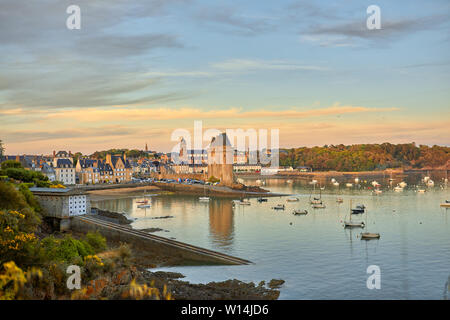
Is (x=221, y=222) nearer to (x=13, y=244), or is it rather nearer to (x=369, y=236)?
(x=369, y=236)

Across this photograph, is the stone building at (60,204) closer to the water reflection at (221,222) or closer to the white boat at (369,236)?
the water reflection at (221,222)

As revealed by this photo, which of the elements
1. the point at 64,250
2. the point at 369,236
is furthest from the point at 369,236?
the point at 64,250

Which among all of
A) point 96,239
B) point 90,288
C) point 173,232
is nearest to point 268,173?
point 173,232

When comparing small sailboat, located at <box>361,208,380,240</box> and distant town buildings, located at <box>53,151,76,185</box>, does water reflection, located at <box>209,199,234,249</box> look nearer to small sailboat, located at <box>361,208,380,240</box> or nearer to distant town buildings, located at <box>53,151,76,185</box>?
small sailboat, located at <box>361,208,380,240</box>

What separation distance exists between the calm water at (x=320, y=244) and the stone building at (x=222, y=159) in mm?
37052

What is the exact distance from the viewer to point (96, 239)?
97.8ft

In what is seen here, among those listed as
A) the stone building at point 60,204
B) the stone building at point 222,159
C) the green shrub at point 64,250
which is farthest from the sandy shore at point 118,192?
the green shrub at point 64,250

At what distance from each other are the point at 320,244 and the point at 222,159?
70254 mm

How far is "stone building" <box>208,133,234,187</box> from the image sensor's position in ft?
350

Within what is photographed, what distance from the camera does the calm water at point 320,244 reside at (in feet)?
84.8

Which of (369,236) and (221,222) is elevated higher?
(369,236)

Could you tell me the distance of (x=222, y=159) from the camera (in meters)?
Result: 107

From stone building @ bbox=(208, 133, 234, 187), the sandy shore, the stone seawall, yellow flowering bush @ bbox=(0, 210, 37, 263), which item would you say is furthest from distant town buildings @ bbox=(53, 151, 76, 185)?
yellow flowering bush @ bbox=(0, 210, 37, 263)
